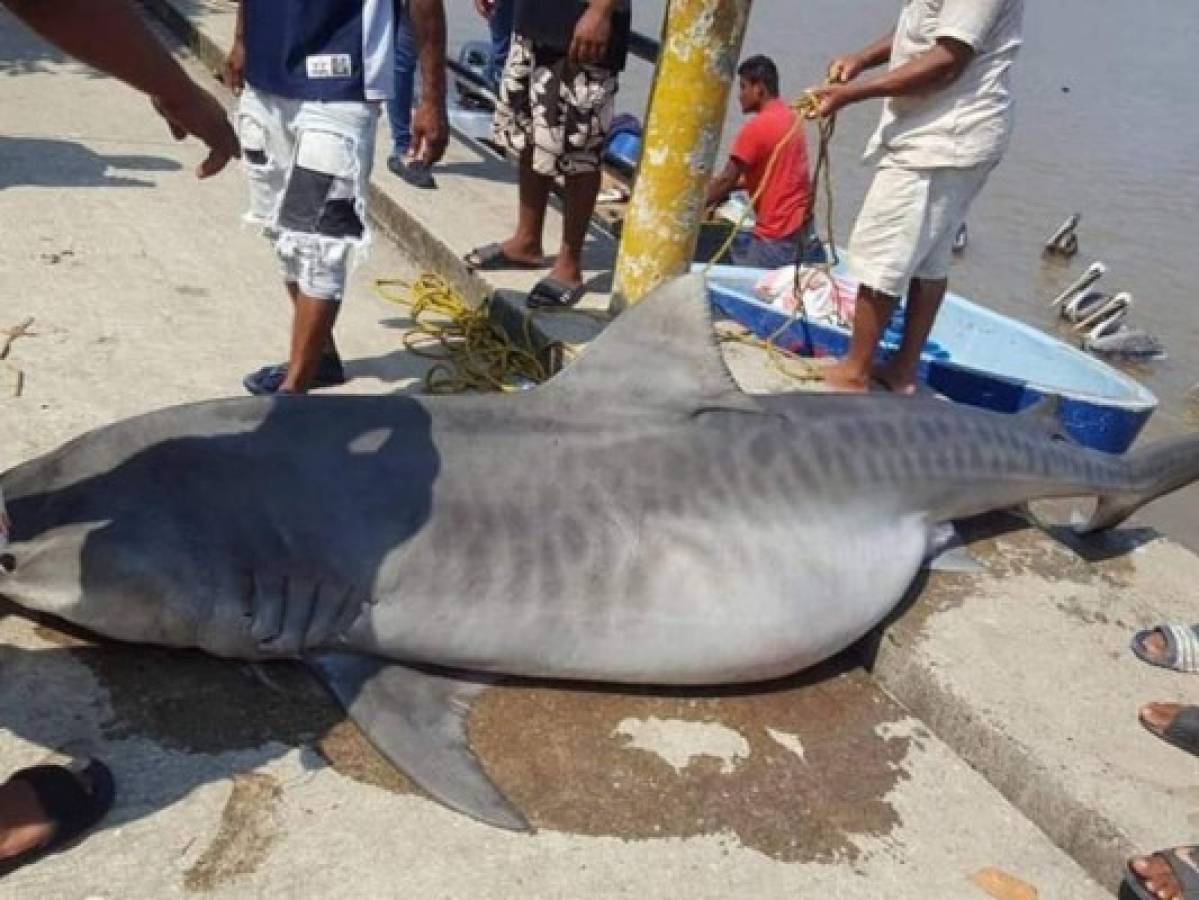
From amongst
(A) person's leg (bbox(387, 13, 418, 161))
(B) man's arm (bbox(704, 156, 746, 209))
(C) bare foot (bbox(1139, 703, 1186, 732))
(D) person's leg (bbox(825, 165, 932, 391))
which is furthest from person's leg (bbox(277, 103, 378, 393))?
(B) man's arm (bbox(704, 156, 746, 209))

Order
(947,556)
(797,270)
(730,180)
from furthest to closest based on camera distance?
1. (730,180)
2. (797,270)
3. (947,556)

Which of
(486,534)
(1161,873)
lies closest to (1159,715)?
(1161,873)

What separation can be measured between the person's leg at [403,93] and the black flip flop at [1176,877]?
5.59 metres

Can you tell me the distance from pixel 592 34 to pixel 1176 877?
358 cm

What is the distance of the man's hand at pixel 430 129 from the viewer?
175 inches

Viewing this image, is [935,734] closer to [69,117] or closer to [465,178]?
[465,178]

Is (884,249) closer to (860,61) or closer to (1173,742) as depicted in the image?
(860,61)

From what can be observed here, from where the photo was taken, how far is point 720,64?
4.71 m

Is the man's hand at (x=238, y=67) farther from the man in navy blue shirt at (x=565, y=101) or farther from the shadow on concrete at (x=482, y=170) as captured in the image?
the shadow on concrete at (x=482, y=170)

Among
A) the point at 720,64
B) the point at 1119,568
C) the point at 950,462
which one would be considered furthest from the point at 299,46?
the point at 1119,568

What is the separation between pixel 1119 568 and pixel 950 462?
727 millimetres

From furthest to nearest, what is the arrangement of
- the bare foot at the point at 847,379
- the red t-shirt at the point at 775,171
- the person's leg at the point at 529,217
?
the red t-shirt at the point at 775,171 < the person's leg at the point at 529,217 < the bare foot at the point at 847,379

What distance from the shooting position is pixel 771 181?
7.51 m

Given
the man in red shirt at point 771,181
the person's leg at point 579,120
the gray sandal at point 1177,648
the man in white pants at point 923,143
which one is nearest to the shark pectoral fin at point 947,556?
the gray sandal at point 1177,648
